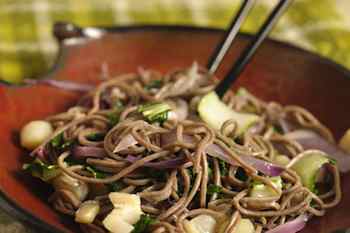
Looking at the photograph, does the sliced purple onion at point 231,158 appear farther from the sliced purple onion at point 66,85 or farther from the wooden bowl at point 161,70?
the sliced purple onion at point 66,85

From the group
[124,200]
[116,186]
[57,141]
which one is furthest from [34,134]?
[124,200]

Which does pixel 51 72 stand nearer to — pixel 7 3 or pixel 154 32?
pixel 154 32

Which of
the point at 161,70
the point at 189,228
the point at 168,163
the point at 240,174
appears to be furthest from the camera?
the point at 161,70

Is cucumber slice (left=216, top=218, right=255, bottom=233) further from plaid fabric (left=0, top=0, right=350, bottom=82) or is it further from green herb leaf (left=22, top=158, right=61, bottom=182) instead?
plaid fabric (left=0, top=0, right=350, bottom=82)

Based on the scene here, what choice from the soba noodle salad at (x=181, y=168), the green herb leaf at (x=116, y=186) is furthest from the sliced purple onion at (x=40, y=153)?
the green herb leaf at (x=116, y=186)

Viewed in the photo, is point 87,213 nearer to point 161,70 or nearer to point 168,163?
point 168,163

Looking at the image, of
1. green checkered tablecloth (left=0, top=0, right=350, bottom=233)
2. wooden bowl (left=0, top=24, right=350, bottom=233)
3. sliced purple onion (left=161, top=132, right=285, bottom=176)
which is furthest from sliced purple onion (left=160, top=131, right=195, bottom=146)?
green checkered tablecloth (left=0, top=0, right=350, bottom=233)

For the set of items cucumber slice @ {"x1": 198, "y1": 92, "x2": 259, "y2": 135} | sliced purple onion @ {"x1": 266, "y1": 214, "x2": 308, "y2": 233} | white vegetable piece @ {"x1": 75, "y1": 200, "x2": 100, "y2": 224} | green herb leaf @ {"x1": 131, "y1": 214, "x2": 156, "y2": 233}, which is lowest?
sliced purple onion @ {"x1": 266, "y1": 214, "x2": 308, "y2": 233}
